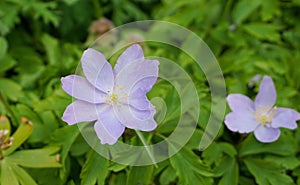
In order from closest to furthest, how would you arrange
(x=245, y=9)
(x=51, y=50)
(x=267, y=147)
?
(x=267, y=147) → (x=51, y=50) → (x=245, y=9)

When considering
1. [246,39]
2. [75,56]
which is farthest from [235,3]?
[75,56]

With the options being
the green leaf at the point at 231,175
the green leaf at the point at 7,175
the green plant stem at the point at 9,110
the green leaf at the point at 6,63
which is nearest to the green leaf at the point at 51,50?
the green leaf at the point at 6,63

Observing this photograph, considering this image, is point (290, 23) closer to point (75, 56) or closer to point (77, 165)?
point (75, 56)

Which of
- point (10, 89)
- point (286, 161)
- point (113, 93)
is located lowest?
point (286, 161)

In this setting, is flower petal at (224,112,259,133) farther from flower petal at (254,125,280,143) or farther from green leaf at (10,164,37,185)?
green leaf at (10,164,37,185)

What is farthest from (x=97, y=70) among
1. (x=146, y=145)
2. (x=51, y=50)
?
(x=51, y=50)

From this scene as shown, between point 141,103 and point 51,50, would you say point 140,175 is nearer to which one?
point 141,103

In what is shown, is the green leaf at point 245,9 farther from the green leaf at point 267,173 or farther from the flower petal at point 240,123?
the green leaf at point 267,173
